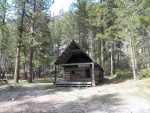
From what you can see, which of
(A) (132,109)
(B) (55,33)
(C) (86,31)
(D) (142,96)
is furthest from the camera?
(B) (55,33)

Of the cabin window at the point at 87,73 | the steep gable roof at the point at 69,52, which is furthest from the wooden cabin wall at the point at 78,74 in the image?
the steep gable roof at the point at 69,52

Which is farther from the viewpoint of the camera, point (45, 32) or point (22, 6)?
point (45, 32)

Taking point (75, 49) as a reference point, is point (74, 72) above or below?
below

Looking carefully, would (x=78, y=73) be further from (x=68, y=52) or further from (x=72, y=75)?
(x=68, y=52)

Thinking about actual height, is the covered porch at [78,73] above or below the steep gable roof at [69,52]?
below

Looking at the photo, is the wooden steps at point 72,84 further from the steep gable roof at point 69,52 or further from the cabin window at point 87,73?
the cabin window at point 87,73

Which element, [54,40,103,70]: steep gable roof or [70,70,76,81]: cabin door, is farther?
[70,70,76,81]: cabin door

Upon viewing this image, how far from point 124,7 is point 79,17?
18933 millimetres

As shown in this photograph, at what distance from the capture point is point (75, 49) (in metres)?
27.6

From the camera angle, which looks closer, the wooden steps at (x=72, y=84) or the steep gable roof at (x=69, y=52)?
the wooden steps at (x=72, y=84)

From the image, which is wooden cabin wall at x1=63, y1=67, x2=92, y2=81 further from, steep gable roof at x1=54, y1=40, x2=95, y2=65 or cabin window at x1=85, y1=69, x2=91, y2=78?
steep gable roof at x1=54, y1=40, x2=95, y2=65

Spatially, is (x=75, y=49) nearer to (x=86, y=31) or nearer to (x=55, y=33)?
(x=86, y=31)

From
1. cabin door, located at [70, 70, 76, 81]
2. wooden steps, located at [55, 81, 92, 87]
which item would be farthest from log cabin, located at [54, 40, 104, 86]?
wooden steps, located at [55, 81, 92, 87]

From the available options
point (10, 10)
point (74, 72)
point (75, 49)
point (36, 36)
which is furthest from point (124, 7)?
point (10, 10)
